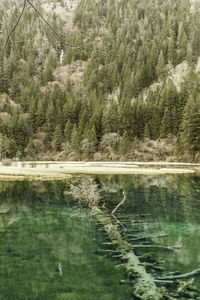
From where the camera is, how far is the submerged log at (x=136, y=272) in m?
8.28

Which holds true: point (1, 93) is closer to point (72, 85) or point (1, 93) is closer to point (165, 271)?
point (72, 85)

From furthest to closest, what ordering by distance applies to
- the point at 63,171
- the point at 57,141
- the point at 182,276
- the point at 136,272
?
the point at 57,141 < the point at 63,171 < the point at 136,272 < the point at 182,276

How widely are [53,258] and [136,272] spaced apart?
327cm

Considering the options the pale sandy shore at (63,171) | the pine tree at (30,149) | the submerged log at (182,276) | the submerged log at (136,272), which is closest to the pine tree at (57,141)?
the pine tree at (30,149)

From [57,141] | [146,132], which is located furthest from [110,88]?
[146,132]

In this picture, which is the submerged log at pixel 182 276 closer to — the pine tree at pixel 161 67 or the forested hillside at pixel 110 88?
the forested hillside at pixel 110 88

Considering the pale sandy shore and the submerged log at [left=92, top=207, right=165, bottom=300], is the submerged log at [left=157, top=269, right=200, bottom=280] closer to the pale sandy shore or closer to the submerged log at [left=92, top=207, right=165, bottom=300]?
the submerged log at [left=92, top=207, right=165, bottom=300]

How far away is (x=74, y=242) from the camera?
42.5 ft

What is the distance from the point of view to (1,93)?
4882 inches

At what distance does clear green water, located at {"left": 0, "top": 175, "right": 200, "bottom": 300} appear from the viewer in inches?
Answer: 351

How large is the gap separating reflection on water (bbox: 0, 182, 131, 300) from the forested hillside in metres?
15.1

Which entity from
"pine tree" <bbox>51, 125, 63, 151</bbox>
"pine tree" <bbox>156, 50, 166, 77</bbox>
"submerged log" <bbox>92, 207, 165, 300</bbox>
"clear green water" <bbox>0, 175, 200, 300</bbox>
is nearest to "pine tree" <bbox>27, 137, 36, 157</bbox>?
"pine tree" <bbox>51, 125, 63, 151</bbox>

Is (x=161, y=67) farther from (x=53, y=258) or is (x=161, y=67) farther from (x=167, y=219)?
(x=53, y=258)

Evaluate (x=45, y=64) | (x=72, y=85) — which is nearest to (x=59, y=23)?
(x=45, y=64)
